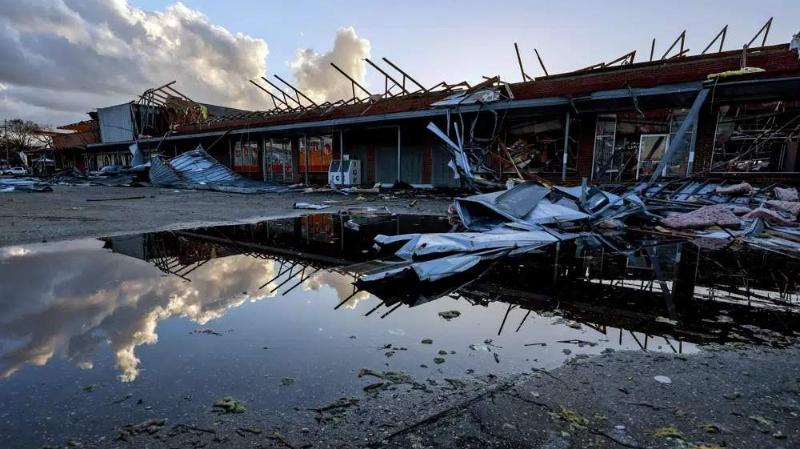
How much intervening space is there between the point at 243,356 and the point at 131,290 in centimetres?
197

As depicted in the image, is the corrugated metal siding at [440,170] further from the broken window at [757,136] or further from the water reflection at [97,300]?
the water reflection at [97,300]

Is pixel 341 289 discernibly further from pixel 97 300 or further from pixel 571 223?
pixel 571 223

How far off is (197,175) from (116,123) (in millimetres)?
16368

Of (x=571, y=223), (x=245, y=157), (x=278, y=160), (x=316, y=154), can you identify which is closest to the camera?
(x=571, y=223)

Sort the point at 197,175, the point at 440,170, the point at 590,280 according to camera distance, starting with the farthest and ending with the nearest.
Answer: the point at 197,175
the point at 440,170
the point at 590,280

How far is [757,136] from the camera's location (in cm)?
1088

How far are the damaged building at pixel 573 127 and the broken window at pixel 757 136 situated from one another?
0.12 feet

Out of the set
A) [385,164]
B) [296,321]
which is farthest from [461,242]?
[385,164]

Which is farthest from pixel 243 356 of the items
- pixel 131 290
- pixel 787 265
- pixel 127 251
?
pixel 787 265

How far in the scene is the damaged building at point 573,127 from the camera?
33.3 ft

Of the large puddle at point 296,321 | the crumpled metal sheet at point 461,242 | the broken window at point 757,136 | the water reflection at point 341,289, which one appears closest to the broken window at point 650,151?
the broken window at point 757,136

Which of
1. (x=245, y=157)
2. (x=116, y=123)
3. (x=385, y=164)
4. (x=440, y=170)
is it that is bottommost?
(x=440, y=170)

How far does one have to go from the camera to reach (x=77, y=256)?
Result: 4.72 m

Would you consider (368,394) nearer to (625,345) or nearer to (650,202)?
(625,345)
